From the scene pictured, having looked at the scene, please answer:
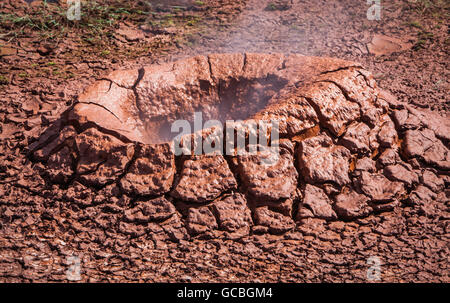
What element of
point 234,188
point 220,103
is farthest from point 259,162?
point 220,103

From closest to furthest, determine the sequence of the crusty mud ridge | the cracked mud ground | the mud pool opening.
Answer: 1. the cracked mud ground
2. the crusty mud ridge
3. the mud pool opening

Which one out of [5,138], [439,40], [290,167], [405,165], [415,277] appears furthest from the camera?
[439,40]

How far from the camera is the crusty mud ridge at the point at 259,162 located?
241cm

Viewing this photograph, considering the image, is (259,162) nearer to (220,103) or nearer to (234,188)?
(234,188)

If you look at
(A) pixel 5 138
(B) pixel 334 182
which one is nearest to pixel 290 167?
(B) pixel 334 182

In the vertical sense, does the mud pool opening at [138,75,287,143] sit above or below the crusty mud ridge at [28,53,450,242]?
above

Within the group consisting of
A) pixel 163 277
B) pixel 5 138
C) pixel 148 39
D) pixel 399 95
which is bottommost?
pixel 163 277

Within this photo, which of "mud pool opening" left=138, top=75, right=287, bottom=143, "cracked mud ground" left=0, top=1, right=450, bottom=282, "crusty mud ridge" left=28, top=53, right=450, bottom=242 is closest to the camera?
"cracked mud ground" left=0, top=1, right=450, bottom=282

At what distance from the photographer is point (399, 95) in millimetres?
3857

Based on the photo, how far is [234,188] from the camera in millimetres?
2447

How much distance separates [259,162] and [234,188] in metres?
0.23

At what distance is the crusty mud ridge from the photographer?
94.8 inches

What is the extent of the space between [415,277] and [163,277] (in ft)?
4.26

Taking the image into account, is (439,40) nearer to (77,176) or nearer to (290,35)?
(290,35)
